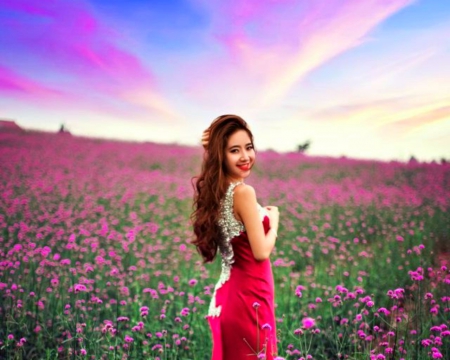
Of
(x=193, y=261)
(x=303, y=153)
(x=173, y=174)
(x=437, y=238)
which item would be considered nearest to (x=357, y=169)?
(x=303, y=153)

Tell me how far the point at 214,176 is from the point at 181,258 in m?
3.65

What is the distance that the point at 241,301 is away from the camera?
2504 millimetres

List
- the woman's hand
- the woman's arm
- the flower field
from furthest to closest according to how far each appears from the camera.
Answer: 1. the flower field
2. the woman's hand
3. the woman's arm

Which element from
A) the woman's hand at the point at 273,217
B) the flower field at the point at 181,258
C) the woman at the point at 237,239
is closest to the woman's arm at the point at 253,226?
the woman at the point at 237,239

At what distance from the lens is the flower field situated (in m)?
3.78

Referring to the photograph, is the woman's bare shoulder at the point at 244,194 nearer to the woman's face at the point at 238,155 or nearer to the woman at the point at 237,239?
the woman at the point at 237,239

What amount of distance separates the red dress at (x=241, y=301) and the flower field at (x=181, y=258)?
0.23 m

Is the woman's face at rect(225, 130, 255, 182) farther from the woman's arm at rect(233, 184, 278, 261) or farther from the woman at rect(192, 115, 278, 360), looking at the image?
the woman's arm at rect(233, 184, 278, 261)

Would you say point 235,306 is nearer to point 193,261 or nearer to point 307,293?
point 307,293

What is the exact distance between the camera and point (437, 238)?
20.9 feet

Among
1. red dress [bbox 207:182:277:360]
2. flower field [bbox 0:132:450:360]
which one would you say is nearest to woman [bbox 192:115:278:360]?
red dress [bbox 207:182:277:360]

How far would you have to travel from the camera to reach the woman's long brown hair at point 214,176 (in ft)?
8.55

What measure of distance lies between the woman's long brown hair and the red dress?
5 cm

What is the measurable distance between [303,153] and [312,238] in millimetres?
7682
